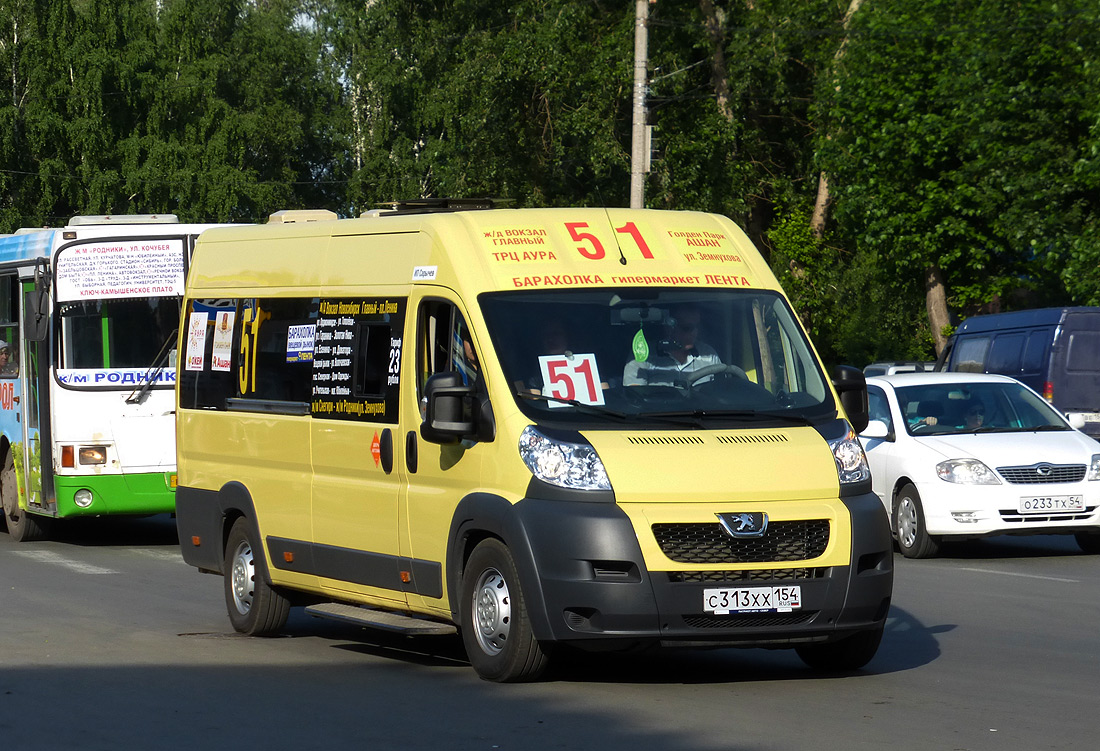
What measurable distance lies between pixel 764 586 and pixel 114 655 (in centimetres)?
381

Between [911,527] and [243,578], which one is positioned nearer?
[243,578]

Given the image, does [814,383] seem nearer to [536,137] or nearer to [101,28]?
[536,137]

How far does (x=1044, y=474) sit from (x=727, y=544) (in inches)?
314

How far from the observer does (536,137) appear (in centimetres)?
4453

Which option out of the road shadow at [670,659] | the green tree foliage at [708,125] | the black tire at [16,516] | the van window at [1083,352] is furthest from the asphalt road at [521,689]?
the green tree foliage at [708,125]

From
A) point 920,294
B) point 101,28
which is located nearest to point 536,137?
point 920,294

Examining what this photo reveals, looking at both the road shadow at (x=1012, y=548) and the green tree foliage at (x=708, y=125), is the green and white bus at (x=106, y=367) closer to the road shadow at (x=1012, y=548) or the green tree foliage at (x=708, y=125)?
the road shadow at (x=1012, y=548)

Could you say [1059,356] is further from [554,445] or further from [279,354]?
[554,445]

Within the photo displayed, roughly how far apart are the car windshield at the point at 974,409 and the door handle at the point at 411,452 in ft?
27.1

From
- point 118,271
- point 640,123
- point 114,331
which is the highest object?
point 640,123

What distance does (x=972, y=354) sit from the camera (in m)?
26.2

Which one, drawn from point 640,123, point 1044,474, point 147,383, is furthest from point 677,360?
point 640,123

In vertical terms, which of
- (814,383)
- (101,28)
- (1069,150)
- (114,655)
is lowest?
(114,655)

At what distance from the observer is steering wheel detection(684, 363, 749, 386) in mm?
9047
